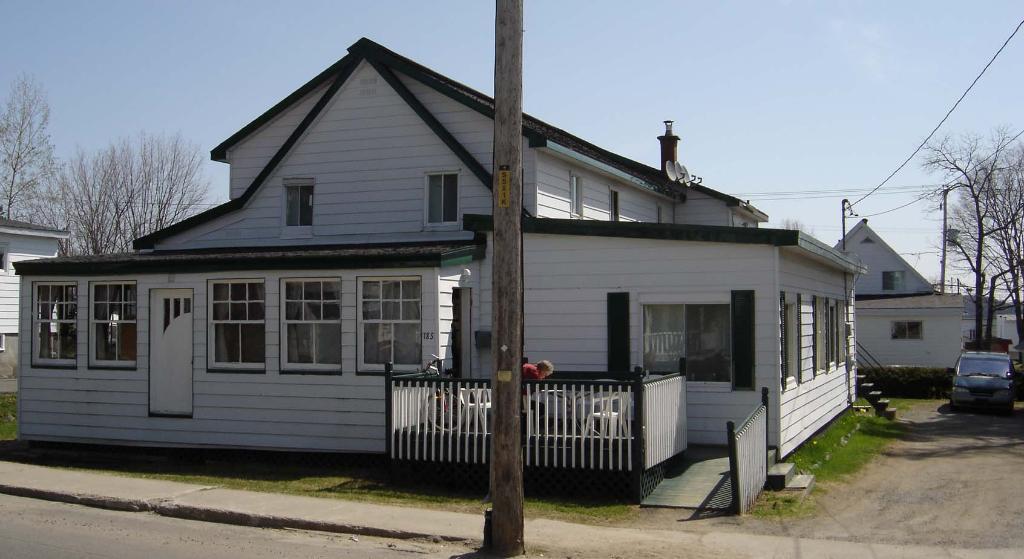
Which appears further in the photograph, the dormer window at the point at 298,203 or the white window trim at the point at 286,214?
the dormer window at the point at 298,203

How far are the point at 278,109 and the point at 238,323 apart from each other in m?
6.21

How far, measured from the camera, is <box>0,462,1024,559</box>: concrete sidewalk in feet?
33.0

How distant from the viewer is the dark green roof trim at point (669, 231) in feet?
47.8

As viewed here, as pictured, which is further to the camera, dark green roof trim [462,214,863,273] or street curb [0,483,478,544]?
dark green roof trim [462,214,863,273]

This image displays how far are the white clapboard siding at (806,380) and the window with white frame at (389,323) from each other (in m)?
5.56

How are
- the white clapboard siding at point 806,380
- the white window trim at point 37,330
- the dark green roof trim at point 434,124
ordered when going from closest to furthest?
1. the white clapboard siding at point 806,380
2. the white window trim at point 37,330
3. the dark green roof trim at point 434,124

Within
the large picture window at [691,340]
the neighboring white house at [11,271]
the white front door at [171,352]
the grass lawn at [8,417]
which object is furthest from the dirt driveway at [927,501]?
the neighboring white house at [11,271]

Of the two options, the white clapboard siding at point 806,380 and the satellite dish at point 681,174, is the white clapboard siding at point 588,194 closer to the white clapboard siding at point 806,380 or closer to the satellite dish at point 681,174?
the satellite dish at point 681,174

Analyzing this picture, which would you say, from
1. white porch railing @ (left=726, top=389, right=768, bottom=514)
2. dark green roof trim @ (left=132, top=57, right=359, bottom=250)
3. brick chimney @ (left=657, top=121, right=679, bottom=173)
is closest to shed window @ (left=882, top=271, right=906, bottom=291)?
brick chimney @ (left=657, top=121, right=679, bottom=173)

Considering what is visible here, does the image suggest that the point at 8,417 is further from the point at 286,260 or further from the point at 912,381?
the point at 912,381

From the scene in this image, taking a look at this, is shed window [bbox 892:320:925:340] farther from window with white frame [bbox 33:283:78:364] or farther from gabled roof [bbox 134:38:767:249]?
window with white frame [bbox 33:283:78:364]

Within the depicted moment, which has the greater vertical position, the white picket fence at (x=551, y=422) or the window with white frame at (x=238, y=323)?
the window with white frame at (x=238, y=323)

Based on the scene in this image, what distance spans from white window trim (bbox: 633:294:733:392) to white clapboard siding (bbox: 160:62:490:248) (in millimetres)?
4177

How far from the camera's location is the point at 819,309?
19359 millimetres
